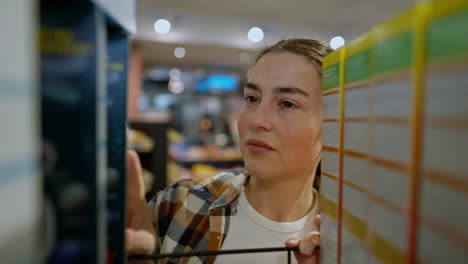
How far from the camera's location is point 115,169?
39cm

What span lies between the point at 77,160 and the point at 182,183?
1.88 feet

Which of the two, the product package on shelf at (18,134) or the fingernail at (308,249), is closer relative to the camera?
the product package on shelf at (18,134)

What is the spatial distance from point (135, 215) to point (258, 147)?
278mm

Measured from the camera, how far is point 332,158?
443 mm

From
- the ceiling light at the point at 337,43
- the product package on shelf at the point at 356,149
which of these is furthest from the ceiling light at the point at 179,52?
the product package on shelf at the point at 356,149

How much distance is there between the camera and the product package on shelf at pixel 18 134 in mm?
217

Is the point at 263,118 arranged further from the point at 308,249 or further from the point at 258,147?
the point at 308,249

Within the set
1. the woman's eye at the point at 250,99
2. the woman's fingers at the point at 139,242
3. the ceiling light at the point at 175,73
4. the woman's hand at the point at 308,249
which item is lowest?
the woman's hand at the point at 308,249

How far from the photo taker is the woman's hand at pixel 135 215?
1.48ft

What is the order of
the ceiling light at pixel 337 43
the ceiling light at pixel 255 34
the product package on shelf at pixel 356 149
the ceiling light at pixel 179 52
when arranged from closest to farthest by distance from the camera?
the product package on shelf at pixel 356 149
the ceiling light at pixel 337 43
the ceiling light at pixel 255 34
the ceiling light at pixel 179 52

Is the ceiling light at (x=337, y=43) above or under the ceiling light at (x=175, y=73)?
under

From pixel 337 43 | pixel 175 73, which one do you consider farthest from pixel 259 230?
pixel 175 73

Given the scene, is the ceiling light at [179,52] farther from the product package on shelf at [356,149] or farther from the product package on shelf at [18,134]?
the product package on shelf at [18,134]

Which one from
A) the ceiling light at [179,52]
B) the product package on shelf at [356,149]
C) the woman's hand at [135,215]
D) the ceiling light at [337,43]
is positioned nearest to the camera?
the product package on shelf at [356,149]
